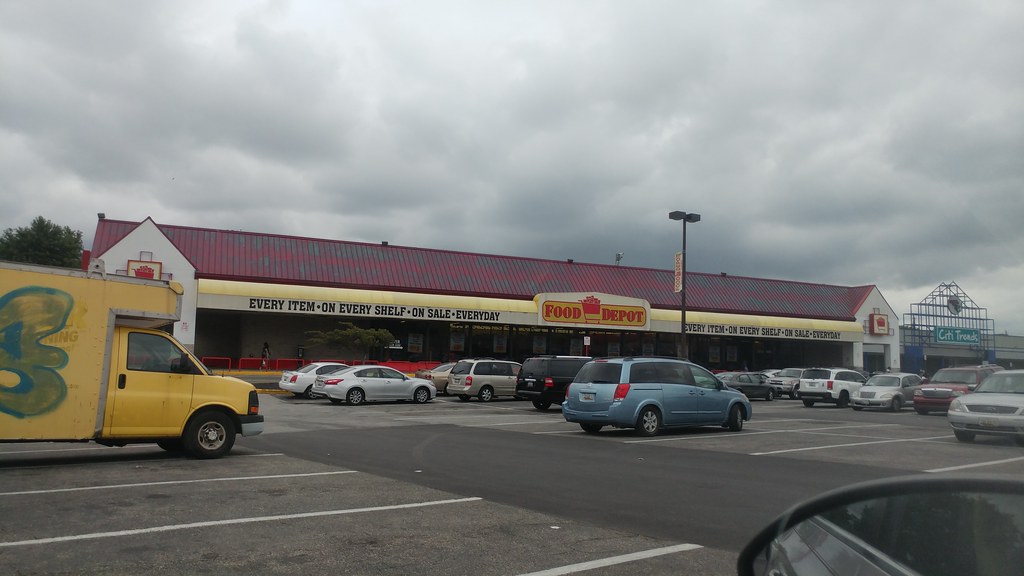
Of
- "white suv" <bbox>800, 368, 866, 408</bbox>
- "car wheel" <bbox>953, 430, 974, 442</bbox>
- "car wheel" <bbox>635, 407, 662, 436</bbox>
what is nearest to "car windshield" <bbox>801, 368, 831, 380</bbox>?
"white suv" <bbox>800, 368, 866, 408</bbox>

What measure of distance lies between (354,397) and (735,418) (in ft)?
45.2

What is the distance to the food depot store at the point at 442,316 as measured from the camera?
129ft

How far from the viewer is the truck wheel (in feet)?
39.3

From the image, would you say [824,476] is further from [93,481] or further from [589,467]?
[93,481]

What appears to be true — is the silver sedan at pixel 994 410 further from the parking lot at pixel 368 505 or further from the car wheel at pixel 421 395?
the car wheel at pixel 421 395

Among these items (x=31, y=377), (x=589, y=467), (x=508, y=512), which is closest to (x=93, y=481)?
(x=31, y=377)

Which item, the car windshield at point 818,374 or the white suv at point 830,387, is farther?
the car windshield at point 818,374

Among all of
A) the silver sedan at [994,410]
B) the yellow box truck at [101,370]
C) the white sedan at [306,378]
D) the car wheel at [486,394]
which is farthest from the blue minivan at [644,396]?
the white sedan at [306,378]

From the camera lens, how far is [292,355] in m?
43.3

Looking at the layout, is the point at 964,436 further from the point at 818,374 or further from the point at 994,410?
the point at 818,374

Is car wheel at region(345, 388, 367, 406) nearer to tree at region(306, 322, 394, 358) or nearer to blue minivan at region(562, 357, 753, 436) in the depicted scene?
blue minivan at region(562, 357, 753, 436)

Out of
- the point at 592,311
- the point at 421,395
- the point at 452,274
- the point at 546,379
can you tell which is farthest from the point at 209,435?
the point at 592,311

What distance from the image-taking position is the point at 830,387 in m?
30.4

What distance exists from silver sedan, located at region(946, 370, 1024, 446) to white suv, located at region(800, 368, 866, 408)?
532 inches
